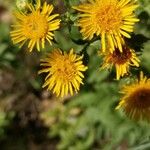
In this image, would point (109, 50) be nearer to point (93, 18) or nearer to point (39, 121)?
point (93, 18)

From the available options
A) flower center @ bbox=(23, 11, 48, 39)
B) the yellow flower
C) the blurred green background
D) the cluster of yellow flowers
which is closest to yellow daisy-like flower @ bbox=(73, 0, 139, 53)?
the cluster of yellow flowers

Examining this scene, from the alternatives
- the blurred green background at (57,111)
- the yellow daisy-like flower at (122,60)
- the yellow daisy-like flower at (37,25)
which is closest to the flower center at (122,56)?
the yellow daisy-like flower at (122,60)

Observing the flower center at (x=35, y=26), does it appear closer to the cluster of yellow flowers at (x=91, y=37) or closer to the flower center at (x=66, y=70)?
the cluster of yellow flowers at (x=91, y=37)

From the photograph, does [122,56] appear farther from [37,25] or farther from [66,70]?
[37,25]

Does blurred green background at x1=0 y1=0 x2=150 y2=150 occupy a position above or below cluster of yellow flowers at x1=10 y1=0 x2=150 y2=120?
below

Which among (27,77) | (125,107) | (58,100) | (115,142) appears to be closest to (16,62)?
(27,77)

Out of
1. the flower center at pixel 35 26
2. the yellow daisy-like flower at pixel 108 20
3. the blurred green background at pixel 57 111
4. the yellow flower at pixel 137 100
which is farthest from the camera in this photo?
the blurred green background at pixel 57 111

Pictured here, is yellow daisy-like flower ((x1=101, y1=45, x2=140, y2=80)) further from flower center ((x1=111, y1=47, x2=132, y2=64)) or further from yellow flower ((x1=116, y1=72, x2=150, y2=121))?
yellow flower ((x1=116, y1=72, x2=150, y2=121))
